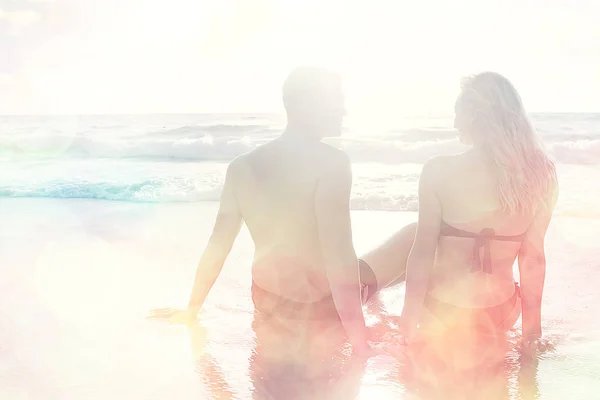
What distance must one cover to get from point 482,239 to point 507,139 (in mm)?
515

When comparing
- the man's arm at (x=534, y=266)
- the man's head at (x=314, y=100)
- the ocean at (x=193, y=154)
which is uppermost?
the man's head at (x=314, y=100)

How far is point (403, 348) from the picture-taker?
10.0 ft

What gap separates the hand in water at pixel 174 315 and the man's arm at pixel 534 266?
190 cm

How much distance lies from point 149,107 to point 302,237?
24.9m

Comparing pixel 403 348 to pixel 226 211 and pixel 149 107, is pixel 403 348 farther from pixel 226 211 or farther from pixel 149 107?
pixel 149 107

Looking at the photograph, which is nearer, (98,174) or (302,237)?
(302,237)

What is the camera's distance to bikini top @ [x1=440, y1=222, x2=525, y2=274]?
9.59ft

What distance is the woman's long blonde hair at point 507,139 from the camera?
277 centimetres

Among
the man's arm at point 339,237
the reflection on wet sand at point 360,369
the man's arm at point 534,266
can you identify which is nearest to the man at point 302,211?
the man's arm at point 339,237

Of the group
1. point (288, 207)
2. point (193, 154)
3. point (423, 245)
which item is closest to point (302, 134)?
point (288, 207)

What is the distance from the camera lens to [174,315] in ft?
12.4

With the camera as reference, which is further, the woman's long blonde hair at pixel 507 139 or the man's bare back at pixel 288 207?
the man's bare back at pixel 288 207

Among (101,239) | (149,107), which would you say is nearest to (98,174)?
(101,239)

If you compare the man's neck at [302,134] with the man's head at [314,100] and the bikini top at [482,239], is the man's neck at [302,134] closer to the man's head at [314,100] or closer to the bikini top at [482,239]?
the man's head at [314,100]
